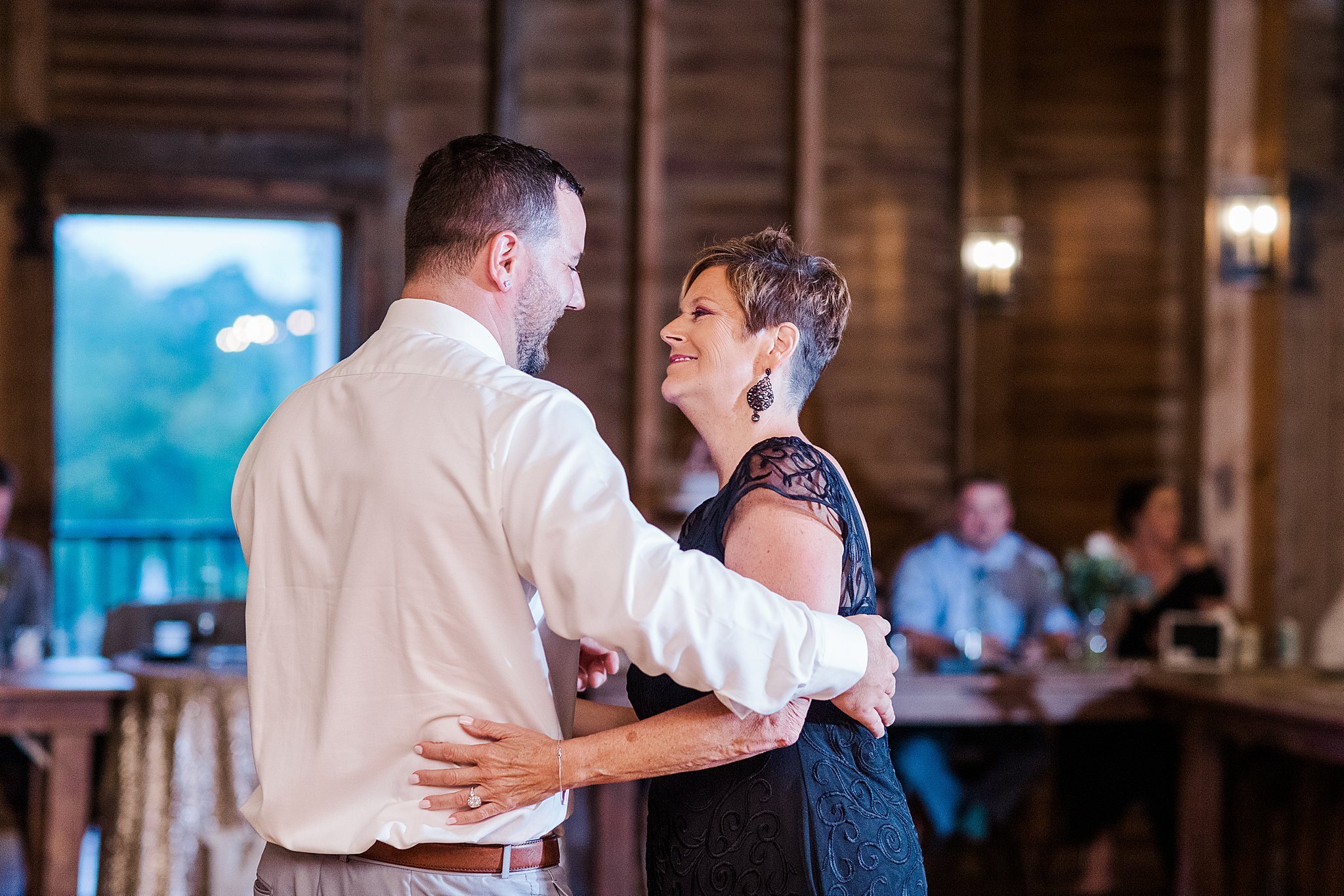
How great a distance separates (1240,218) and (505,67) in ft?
10.7

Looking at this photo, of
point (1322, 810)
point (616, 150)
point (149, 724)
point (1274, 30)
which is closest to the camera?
point (149, 724)

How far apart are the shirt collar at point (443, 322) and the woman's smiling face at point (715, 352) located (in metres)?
0.36

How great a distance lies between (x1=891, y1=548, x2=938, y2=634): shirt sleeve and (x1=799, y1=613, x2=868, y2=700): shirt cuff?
141 inches

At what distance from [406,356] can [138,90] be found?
5053mm

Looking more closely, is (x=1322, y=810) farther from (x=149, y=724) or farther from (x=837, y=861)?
(x=149, y=724)

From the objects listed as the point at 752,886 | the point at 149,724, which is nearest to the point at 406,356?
the point at 752,886

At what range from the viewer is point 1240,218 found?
5.58 meters

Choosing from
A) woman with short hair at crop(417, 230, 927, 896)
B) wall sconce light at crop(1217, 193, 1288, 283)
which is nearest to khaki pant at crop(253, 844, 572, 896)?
woman with short hair at crop(417, 230, 927, 896)

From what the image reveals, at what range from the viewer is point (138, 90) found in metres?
5.93

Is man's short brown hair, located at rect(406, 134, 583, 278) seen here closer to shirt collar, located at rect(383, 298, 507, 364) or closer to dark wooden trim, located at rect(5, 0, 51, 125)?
shirt collar, located at rect(383, 298, 507, 364)

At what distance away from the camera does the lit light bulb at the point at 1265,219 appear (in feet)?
18.1

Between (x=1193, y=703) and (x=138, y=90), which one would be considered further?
(x=138, y=90)

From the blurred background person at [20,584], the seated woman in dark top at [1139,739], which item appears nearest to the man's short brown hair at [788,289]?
the seated woman in dark top at [1139,739]

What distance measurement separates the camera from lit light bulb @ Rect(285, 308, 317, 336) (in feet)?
26.0
